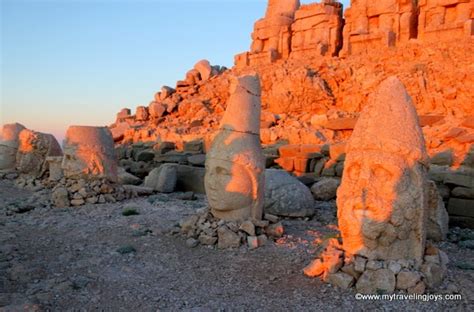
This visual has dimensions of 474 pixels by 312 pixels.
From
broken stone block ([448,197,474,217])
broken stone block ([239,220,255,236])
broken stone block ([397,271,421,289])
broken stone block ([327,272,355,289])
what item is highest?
broken stone block ([448,197,474,217])

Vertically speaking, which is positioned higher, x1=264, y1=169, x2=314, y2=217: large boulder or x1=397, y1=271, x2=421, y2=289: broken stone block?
x1=264, y1=169, x2=314, y2=217: large boulder

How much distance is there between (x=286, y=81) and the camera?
16.8 m

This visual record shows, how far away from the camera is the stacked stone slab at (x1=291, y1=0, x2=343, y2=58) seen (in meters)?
18.3

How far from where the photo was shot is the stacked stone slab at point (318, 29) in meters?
18.3

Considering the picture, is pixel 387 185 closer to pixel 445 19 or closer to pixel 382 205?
pixel 382 205

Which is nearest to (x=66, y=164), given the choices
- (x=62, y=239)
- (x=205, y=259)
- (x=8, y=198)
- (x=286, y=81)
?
(x=8, y=198)

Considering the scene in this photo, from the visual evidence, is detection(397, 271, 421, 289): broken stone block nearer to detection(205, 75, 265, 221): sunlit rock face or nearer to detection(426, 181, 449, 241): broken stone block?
detection(426, 181, 449, 241): broken stone block

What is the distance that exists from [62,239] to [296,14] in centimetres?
1641

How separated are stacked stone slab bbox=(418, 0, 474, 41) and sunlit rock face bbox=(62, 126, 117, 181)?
473 inches

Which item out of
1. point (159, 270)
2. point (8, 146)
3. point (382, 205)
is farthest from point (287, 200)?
point (8, 146)

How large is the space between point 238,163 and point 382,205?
2.49 meters

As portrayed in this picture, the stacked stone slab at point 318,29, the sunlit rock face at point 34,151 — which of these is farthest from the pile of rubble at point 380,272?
the stacked stone slab at point 318,29

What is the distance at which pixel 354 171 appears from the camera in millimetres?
4883

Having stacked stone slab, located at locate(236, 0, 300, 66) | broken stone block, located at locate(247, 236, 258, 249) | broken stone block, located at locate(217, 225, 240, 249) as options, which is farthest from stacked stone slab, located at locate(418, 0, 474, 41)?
broken stone block, located at locate(217, 225, 240, 249)
